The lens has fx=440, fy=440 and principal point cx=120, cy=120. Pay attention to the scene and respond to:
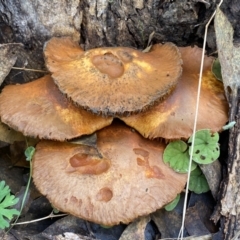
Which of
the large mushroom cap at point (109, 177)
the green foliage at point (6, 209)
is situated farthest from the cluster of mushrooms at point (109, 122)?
the green foliage at point (6, 209)

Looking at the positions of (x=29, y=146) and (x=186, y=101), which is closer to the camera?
(x=186, y=101)

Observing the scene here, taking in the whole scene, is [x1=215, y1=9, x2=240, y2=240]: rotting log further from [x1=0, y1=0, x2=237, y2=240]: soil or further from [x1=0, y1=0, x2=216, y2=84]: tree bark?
[x1=0, y1=0, x2=216, y2=84]: tree bark

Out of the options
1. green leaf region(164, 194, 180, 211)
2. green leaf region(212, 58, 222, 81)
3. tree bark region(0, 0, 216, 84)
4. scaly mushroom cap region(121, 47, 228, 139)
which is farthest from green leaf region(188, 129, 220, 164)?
tree bark region(0, 0, 216, 84)

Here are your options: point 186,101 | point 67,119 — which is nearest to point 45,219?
point 67,119

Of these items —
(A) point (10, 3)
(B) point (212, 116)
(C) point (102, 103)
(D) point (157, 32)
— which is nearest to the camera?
(C) point (102, 103)

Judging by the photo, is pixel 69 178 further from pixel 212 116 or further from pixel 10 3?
pixel 10 3

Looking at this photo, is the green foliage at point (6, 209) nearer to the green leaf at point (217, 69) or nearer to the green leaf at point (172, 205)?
the green leaf at point (172, 205)
